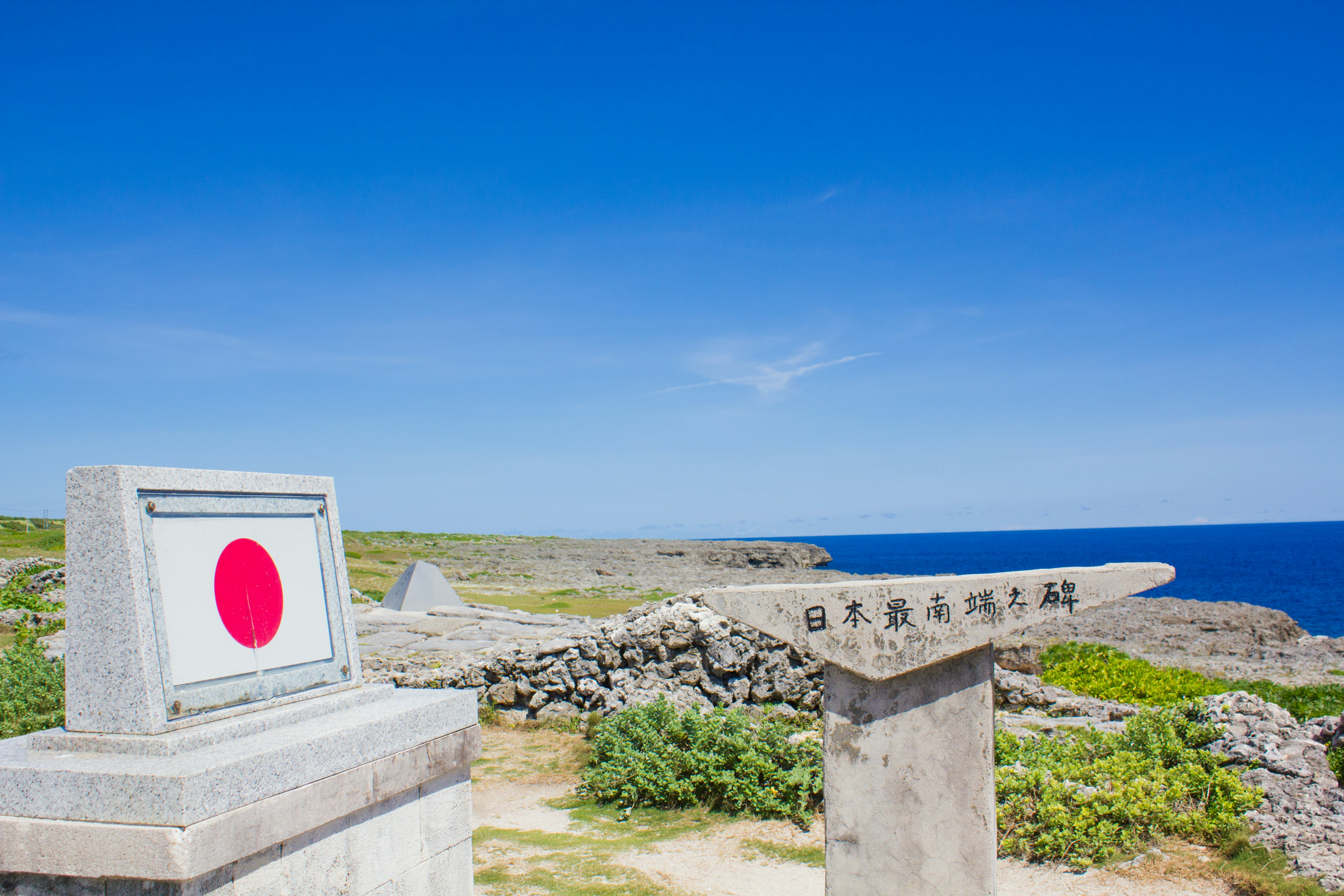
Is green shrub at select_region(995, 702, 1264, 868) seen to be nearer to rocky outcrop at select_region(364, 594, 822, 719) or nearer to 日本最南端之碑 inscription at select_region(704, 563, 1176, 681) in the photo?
日本最南端之碑 inscription at select_region(704, 563, 1176, 681)

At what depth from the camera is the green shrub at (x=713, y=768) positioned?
7773 mm

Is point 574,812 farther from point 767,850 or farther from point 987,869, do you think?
point 987,869

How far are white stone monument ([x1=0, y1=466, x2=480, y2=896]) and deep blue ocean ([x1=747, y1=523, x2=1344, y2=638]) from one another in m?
13.3

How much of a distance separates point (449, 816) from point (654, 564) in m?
65.0

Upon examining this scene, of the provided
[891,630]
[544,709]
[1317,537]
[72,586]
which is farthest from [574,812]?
[1317,537]

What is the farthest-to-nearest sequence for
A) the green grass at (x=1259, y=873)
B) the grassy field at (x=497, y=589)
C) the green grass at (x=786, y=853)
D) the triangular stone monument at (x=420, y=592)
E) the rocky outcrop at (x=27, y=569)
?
the grassy field at (x=497, y=589)
the rocky outcrop at (x=27, y=569)
the triangular stone monument at (x=420, y=592)
the green grass at (x=786, y=853)
the green grass at (x=1259, y=873)

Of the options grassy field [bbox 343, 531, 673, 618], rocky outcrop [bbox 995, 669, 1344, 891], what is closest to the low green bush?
grassy field [bbox 343, 531, 673, 618]

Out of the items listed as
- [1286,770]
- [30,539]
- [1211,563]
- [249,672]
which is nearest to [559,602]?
[1286,770]

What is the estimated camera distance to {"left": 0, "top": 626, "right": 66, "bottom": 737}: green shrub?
7582 millimetres

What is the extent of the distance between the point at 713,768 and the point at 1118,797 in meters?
3.40

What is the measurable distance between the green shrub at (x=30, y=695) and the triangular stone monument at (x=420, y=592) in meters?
12.0

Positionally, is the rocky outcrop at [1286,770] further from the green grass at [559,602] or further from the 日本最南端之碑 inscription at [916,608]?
the green grass at [559,602]

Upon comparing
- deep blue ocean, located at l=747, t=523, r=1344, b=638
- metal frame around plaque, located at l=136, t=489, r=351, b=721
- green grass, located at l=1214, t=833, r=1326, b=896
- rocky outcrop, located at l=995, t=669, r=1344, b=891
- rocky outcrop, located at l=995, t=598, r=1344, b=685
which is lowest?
deep blue ocean, located at l=747, t=523, r=1344, b=638

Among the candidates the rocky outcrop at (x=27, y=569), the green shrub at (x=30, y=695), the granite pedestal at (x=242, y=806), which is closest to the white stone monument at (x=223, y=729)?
the granite pedestal at (x=242, y=806)
